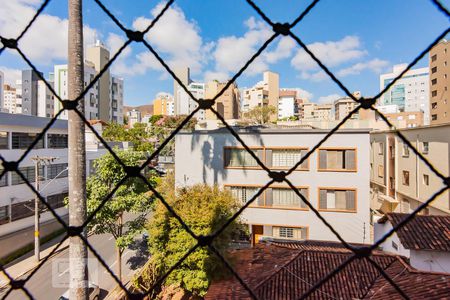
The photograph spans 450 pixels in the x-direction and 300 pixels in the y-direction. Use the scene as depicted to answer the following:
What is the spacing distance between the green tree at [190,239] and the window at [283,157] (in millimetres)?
2842

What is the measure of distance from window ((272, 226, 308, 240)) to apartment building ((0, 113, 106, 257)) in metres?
6.85

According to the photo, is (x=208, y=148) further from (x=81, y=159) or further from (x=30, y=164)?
(x=81, y=159)

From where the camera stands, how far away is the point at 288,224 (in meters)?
8.55

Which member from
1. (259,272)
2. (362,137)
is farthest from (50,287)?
(362,137)

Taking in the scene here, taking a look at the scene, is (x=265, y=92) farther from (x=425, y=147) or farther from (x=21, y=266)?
(x=21, y=266)

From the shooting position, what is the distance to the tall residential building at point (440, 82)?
18156 millimetres

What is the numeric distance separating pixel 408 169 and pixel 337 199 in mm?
4081

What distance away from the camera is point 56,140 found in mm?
10086

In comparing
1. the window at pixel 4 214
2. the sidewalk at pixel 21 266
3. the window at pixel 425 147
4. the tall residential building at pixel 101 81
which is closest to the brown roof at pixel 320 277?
the sidewalk at pixel 21 266

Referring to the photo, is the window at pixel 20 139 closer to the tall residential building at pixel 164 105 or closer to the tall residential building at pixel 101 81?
the tall residential building at pixel 101 81

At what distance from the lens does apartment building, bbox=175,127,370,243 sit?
806 cm

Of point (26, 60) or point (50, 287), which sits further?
point (50, 287)

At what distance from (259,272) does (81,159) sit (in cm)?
308

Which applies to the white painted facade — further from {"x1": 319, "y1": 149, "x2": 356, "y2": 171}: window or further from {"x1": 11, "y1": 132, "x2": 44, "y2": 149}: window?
{"x1": 319, "y1": 149, "x2": 356, "y2": 171}: window
